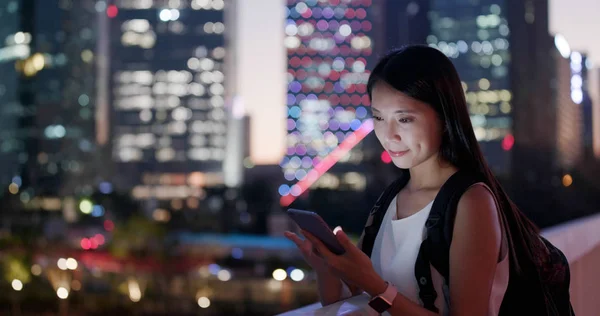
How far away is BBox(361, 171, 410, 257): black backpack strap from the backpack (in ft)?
0.68

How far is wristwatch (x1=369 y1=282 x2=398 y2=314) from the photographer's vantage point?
1106 mm

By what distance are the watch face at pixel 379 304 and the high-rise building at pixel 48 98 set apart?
53.2m

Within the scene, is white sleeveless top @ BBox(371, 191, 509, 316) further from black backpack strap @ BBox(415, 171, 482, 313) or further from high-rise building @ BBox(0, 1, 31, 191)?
high-rise building @ BBox(0, 1, 31, 191)

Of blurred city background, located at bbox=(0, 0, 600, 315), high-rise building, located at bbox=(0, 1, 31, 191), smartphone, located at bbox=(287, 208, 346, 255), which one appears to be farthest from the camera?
high-rise building, located at bbox=(0, 1, 31, 191)

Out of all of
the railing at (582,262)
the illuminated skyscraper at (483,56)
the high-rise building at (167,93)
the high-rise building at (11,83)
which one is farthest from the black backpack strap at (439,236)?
the high-rise building at (167,93)

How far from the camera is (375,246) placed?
53.2 inches

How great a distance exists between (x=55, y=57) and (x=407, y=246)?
57619 mm

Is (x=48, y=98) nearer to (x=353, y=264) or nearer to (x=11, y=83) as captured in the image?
(x=11, y=83)

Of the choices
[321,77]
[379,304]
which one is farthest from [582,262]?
[321,77]

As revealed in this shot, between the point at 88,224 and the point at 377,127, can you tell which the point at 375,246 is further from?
the point at 88,224

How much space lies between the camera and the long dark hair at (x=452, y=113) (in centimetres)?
119

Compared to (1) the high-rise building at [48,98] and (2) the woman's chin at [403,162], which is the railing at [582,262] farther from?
(1) the high-rise building at [48,98]

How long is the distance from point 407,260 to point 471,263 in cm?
16

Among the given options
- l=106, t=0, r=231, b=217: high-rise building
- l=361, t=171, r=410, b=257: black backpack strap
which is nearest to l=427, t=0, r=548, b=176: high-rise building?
l=361, t=171, r=410, b=257: black backpack strap
